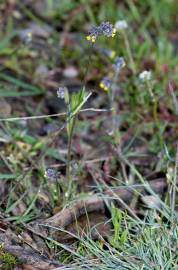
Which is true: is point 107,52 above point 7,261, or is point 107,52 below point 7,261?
above

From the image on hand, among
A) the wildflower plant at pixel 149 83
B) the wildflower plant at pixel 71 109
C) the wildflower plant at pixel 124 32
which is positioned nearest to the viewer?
the wildflower plant at pixel 71 109

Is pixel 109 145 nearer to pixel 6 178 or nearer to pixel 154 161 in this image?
pixel 154 161

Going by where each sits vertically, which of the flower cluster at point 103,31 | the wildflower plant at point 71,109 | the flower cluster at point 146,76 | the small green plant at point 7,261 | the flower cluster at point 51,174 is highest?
the flower cluster at point 103,31

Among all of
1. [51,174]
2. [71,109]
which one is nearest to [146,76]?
[71,109]

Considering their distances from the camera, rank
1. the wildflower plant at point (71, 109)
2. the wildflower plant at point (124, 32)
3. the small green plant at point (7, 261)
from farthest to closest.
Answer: the wildflower plant at point (124, 32)
the wildflower plant at point (71, 109)
the small green plant at point (7, 261)

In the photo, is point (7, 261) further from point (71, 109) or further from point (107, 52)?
point (107, 52)

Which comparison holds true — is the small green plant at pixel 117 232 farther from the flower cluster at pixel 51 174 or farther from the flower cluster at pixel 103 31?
the flower cluster at pixel 103 31

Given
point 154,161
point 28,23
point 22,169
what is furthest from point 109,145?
point 28,23

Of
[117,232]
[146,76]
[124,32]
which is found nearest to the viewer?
[117,232]

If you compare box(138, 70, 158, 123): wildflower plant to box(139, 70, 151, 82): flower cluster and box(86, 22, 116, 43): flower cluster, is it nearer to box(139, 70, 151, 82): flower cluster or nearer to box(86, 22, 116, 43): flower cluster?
box(139, 70, 151, 82): flower cluster

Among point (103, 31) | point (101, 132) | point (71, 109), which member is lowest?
point (101, 132)

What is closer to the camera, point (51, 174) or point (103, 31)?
point (103, 31)

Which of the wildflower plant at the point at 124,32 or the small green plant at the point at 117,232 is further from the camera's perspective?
the wildflower plant at the point at 124,32

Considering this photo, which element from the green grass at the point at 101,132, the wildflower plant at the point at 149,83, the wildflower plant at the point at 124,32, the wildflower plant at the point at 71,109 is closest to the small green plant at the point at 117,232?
the green grass at the point at 101,132
